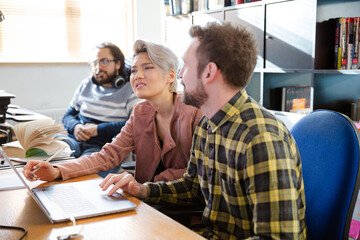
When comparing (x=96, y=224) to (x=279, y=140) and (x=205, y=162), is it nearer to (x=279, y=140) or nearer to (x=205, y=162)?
(x=205, y=162)

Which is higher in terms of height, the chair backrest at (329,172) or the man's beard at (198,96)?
the man's beard at (198,96)

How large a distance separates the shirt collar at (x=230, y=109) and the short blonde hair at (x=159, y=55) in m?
0.68

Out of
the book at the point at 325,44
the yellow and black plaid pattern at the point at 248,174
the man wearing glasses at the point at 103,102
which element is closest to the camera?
the yellow and black plaid pattern at the point at 248,174

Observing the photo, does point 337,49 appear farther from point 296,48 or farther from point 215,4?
point 215,4

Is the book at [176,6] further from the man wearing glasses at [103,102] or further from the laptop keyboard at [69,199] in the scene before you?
the laptop keyboard at [69,199]

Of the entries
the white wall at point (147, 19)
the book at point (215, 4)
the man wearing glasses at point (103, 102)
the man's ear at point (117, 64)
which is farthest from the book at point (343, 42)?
the white wall at point (147, 19)

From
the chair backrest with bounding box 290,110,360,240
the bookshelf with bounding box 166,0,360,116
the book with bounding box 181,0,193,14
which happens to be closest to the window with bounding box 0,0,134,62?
the book with bounding box 181,0,193,14

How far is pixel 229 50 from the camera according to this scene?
110cm

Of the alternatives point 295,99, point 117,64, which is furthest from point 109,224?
point 295,99

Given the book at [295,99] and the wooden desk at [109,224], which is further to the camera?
the book at [295,99]

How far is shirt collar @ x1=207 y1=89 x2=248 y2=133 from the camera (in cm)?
109

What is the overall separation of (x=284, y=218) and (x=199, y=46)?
21.8 inches

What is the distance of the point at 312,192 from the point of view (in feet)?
3.65

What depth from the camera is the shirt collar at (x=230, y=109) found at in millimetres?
1086
